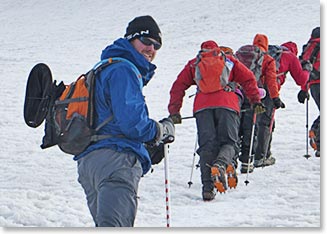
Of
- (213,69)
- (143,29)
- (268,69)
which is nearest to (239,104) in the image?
(213,69)

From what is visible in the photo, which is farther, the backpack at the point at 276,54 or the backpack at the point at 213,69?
the backpack at the point at 276,54

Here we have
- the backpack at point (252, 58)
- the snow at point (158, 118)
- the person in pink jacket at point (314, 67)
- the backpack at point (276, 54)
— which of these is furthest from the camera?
the backpack at point (276, 54)

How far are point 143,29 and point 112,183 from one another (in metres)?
0.62

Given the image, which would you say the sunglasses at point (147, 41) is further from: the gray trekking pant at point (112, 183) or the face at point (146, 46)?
the gray trekking pant at point (112, 183)

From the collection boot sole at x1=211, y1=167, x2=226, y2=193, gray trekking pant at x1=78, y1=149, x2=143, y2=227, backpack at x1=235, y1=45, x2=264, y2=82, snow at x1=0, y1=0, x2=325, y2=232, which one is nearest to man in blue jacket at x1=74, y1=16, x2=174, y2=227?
gray trekking pant at x1=78, y1=149, x2=143, y2=227

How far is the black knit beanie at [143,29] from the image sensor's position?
8.68 feet

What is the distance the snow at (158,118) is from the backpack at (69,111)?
3.53ft

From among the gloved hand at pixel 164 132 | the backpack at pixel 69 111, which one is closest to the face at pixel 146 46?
the backpack at pixel 69 111

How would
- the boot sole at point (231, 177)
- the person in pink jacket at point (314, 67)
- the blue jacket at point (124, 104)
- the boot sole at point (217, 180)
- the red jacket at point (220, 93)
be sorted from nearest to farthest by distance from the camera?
the blue jacket at point (124, 104) → the boot sole at point (217, 180) → the boot sole at point (231, 177) → the red jacket at point (220, 93) → the person in pink jacket at point (314, 67)

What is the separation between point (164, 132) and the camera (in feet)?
8.50

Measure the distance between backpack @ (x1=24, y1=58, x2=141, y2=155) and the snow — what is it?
107 cm

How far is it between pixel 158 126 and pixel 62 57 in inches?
353

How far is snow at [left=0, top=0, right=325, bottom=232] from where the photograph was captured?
377 centimetres

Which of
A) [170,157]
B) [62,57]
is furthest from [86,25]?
[170,157]
